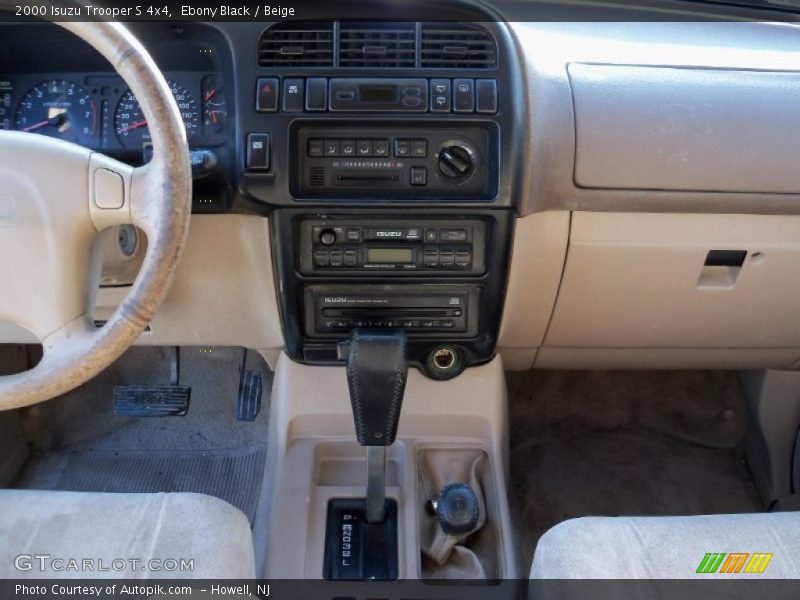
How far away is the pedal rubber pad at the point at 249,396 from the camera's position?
2.20 m

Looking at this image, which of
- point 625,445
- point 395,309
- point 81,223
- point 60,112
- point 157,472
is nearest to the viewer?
point 81,223

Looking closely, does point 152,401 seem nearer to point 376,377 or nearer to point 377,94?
point 376,377

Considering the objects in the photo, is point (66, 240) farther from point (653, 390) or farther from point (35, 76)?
point (653, 390)

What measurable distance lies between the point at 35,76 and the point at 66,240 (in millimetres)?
539

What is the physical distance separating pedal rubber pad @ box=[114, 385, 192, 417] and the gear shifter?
85 cm

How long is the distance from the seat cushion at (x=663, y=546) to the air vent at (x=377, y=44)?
90cm

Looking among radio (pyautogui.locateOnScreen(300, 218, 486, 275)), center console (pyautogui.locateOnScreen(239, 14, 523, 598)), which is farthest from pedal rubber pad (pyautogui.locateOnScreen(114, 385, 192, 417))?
radio (pyautogui.locateOnScreen(300, 218, 486, 275))

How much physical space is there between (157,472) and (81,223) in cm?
109

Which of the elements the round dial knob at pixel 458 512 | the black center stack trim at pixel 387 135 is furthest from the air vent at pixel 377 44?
the round dial knob at pixel 458 512

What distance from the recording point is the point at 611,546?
1245 millimetres

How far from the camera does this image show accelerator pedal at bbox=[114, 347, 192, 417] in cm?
217

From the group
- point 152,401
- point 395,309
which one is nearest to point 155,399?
point 152,401

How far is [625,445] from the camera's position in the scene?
7.58 ft

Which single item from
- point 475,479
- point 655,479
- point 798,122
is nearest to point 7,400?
point 475,479
